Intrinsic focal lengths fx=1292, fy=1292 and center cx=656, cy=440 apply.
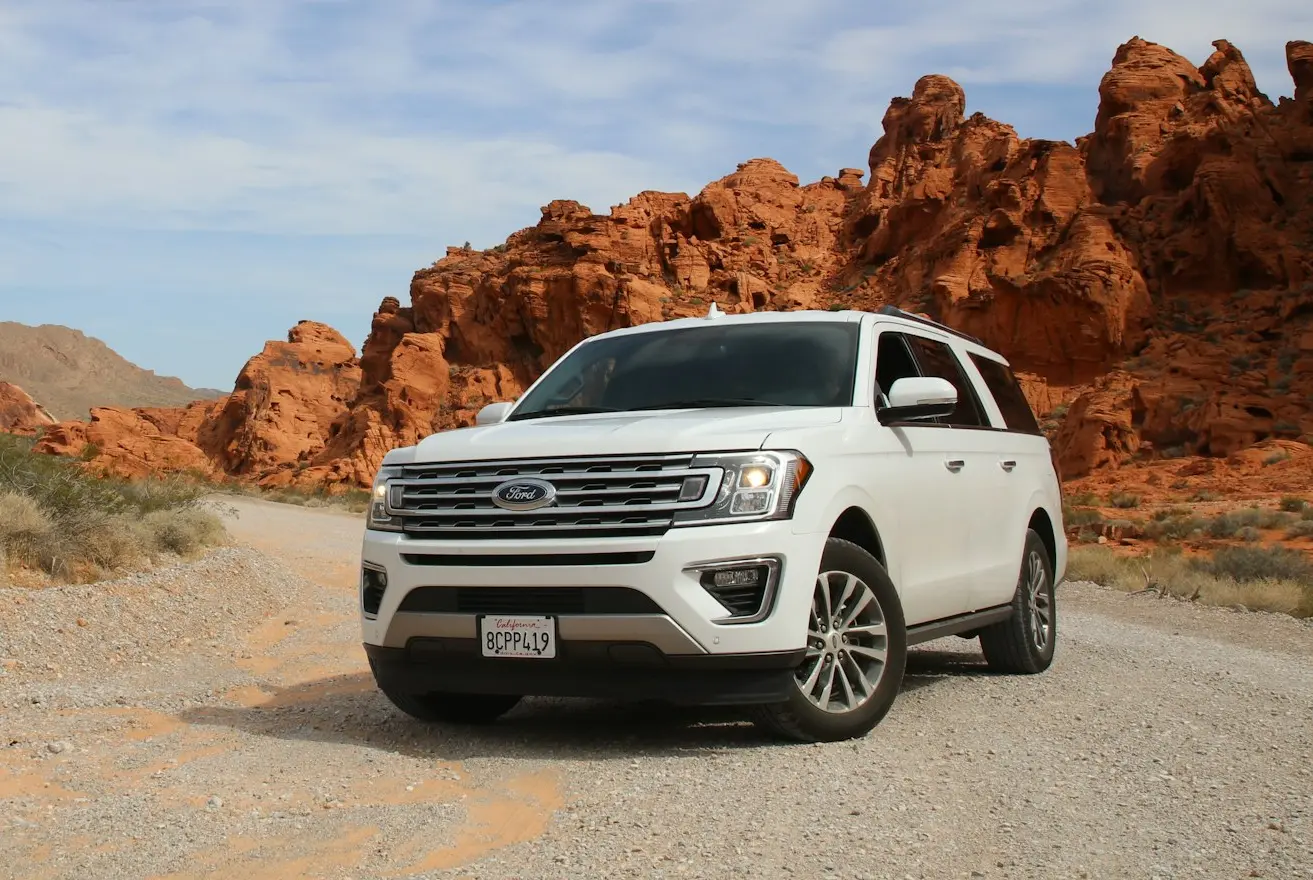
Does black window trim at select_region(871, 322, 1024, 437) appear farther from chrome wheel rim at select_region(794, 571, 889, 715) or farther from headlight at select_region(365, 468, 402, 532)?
headlight at select_region(365, 468, 402, 532)

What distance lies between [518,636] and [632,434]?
0.99 meters

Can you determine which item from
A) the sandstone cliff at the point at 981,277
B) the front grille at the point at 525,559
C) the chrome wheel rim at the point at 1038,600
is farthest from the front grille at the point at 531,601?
the sandstone cliff at the point at 981,277

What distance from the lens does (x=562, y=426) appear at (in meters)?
6.07

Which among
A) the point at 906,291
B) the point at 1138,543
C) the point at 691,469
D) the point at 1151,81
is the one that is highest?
the point at 1151,81

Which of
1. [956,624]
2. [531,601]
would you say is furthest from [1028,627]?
[531,601]

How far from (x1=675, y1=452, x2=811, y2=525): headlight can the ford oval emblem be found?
23.0 inches

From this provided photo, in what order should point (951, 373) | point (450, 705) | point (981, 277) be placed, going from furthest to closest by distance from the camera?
point (981, 277) → point (951, 373) → point (450, 705)

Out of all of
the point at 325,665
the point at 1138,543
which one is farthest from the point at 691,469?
the point at 1138,543

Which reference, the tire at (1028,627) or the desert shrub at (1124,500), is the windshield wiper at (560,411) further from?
the desert shrub at (1124,500)

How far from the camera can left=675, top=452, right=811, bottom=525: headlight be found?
5.34 m

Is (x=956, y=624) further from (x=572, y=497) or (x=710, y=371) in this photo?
(x=572, y=497)

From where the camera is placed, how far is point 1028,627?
26.6ft

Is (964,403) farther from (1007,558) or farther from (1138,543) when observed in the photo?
(1138,543)

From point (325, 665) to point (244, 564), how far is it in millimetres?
4876
